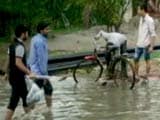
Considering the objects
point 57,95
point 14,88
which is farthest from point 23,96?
point 57,95

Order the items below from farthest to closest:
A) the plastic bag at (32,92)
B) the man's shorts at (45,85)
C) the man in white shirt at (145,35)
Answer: the man in white shirt at (145,35) < the man's shorts at (45,85) < the plastic bag at (32,92)

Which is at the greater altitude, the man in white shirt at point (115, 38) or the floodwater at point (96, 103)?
the man in white shirt at point (115, 38)

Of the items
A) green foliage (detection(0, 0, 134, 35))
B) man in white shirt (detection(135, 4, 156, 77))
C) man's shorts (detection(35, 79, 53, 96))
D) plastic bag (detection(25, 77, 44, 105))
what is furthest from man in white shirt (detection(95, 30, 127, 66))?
plastic bag (detection(25, 77, 44, 105))

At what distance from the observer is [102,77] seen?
17219mm

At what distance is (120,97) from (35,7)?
12.6 meters

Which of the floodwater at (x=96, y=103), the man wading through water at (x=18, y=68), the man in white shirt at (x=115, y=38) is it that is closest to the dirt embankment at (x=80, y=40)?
the man in white shirt at (x=115, y=38)

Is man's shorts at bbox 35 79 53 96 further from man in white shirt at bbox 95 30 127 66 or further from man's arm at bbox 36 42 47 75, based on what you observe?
man in white shirt at bbox 95 30 127 66

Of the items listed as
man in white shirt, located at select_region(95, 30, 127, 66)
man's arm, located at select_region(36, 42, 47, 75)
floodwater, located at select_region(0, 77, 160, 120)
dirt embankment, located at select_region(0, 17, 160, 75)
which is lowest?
dirt embankment, located at select_region(0, 17, 160, 75)

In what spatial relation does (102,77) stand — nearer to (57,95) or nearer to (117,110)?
(57,95)

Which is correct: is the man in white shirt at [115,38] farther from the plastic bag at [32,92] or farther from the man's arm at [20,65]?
the man's arm at [20,65]

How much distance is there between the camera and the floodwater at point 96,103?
40.3 feet

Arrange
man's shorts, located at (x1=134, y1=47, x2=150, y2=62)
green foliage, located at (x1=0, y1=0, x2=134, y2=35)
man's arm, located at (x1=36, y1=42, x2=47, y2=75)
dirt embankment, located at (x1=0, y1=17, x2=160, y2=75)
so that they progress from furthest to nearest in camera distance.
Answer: dirt embankment, located at (x1=0, y1=17, x2=160, y2=75), green foliage, located at (x1=0, y1=0, x2=134, y2=35), man's shorts, located at (x1=134, y1=47, x2=150, y2=62), man's arm, located at (x1=36, y1=42, x2=47, y2=75)

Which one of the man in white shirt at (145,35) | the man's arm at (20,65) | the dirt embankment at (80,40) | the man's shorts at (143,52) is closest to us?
the man's arm at (20,65)

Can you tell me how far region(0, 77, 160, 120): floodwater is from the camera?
484 inches
